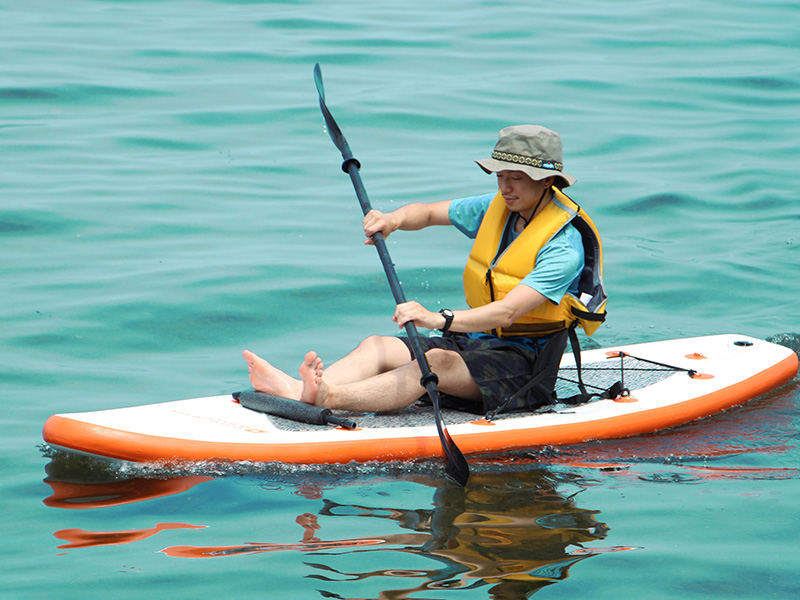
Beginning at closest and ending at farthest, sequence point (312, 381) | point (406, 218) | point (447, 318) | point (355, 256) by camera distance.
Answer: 1. point (447, 318)
2. point (312, 381)
3. point (406, 218)
4. point (355, 256)

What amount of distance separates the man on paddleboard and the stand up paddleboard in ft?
0.46

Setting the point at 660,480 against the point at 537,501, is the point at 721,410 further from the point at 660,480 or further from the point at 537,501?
the point at 537,501

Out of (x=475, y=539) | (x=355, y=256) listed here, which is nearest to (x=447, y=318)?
(x=475, y=539)

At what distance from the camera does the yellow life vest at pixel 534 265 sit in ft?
14.0

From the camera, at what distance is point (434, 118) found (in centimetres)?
1041

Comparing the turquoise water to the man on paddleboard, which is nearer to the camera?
the turquoise water

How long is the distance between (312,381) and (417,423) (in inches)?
21.4

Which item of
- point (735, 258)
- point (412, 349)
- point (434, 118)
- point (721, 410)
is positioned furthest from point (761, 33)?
point (412, 349)

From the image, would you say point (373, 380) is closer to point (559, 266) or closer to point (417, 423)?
point (417, 423)

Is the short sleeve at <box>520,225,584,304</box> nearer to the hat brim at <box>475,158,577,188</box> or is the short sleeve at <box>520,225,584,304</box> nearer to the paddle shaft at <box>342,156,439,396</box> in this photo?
the hat brim at <box>475,158,577,188</box>

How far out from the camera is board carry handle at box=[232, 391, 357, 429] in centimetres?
418

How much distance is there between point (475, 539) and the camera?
11.4ft

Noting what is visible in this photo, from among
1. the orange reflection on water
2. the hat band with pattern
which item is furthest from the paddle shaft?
the orange reflection on water

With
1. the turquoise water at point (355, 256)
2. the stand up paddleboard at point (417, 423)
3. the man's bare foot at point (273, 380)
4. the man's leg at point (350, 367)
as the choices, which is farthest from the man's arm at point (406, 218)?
the turquoise water at point (355, 256)
